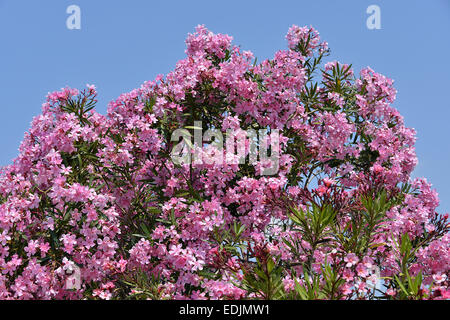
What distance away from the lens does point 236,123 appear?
16.5ft

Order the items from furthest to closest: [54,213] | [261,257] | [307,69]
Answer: [307,69] < [54,213] < [261,257]

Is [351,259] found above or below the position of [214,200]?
below

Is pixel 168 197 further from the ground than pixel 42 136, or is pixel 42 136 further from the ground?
pixel 42 136

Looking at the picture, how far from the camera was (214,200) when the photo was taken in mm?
4555

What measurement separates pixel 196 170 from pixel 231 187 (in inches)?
16.9

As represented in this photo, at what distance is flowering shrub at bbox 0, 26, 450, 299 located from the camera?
12.5 feet

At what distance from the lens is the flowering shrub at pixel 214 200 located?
380cm

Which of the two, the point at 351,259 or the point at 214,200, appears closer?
the point at 351,259

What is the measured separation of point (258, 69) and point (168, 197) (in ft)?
6.52

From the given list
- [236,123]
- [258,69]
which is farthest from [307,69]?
[236,123]
